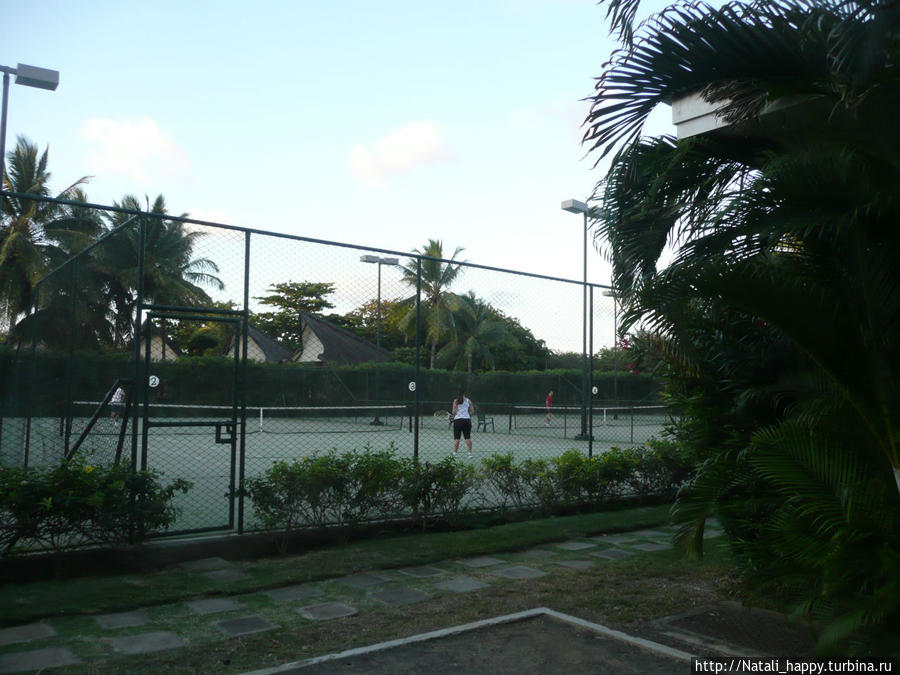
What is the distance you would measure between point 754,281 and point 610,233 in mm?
2323

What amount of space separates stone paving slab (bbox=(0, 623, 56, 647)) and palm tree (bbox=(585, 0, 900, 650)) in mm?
4132

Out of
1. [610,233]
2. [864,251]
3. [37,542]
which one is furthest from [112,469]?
[864,251]

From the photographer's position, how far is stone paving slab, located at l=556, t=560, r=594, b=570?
634 centimetres

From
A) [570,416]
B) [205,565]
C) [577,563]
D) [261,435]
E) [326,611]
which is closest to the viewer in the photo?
[326,611]

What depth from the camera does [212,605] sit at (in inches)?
199

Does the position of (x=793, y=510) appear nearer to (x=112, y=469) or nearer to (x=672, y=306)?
(x=672, y=306)

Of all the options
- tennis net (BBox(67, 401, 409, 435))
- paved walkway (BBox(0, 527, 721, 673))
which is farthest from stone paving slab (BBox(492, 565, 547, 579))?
tennis net (BBox(67, 401, 409, 435))

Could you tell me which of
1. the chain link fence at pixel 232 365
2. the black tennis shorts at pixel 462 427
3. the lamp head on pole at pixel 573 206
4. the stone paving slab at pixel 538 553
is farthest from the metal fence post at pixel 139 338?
the lamp head on pole at pixel 573 206

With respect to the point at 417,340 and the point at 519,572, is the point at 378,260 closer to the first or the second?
the point at 417,340

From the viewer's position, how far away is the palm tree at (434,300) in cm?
827

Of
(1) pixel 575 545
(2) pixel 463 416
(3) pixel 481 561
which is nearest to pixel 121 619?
(3) pixel 481 561

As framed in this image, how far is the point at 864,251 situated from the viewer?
3752mm

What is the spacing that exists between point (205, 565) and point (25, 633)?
1.78 m

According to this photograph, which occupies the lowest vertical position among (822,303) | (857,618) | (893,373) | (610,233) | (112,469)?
(857,618)
